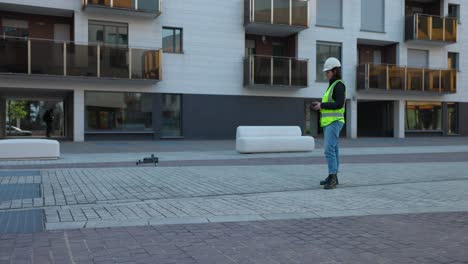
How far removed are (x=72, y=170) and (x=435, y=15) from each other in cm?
2784

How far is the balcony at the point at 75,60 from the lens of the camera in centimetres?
1986

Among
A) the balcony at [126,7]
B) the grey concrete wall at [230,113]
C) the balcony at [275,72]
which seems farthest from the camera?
the balcony at [275,72]

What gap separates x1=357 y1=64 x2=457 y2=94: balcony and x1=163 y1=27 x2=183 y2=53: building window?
1101 cm

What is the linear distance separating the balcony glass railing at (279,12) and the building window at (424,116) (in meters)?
10.0

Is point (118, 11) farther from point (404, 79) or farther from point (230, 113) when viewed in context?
point (404, 79)

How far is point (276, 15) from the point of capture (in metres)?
24.9

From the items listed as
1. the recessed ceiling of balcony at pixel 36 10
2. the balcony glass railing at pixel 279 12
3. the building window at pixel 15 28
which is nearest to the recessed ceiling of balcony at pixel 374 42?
the balcony glass railing at pixel 279 12

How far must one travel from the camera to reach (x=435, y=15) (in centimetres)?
Result: 3083

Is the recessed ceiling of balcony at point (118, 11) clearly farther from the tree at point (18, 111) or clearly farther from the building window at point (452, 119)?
the building window at point (452, 119)

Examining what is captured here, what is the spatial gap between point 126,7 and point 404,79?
17.0 m

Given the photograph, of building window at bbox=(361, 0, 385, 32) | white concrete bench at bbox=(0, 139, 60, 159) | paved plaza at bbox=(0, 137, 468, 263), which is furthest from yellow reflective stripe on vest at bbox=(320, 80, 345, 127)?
building window at bbox=(361, 0, 385, 32)

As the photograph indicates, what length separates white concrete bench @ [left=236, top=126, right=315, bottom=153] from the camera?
15.0 m

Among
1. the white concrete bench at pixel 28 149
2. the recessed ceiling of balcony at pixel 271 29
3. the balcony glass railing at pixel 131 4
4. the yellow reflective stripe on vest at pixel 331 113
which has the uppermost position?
the balcony glass railing at pixel 131 4

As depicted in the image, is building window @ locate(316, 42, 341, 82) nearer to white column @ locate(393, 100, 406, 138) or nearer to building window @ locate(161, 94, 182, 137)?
white column @ locate(393, 100, 406, 138)
